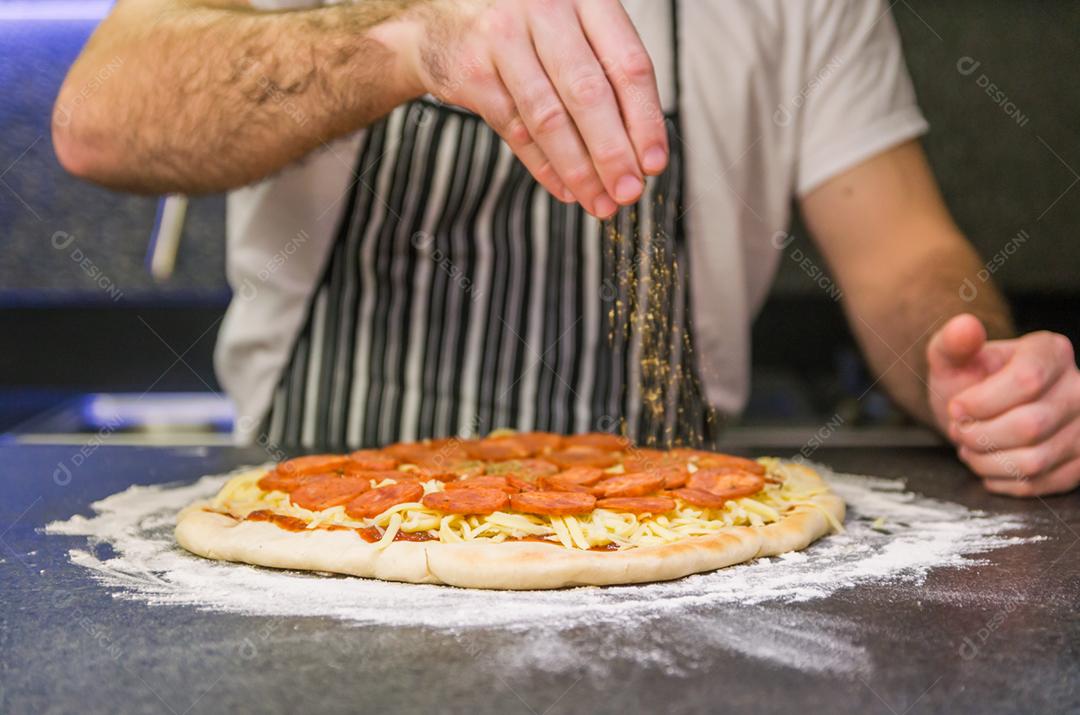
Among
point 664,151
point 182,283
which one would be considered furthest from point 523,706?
point 182,283

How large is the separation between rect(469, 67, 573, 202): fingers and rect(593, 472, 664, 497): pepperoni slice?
37 centimetres

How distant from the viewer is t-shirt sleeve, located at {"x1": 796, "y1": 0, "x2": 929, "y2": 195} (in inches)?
84.3

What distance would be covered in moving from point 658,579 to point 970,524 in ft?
1.72

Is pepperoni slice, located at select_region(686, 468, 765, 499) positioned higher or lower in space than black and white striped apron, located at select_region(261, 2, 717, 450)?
lower

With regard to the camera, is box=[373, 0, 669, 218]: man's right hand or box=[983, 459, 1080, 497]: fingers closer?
box=[373, 0, 669, 218]: man's right hand

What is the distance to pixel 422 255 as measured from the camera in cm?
197

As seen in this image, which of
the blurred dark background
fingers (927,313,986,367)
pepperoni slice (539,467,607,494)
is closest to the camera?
pepperoni slice (539,467,607,494)

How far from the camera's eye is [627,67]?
1147 millimetres

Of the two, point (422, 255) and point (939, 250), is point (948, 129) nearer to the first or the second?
point (939, 250)

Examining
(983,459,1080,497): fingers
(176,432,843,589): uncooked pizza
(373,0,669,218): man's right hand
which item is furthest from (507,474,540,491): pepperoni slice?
(983,459,1080,497): fingers

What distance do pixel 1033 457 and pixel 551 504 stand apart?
29.6 inches

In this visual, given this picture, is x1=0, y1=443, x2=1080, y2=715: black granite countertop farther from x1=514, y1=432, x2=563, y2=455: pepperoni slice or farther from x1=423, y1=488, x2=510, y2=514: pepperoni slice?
x1=514, y1=432, x2=563, y2=455: pepperoni slice

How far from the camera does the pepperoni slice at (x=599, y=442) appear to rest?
1689 millimetres

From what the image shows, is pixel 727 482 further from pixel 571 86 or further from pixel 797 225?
pixel 797 225
